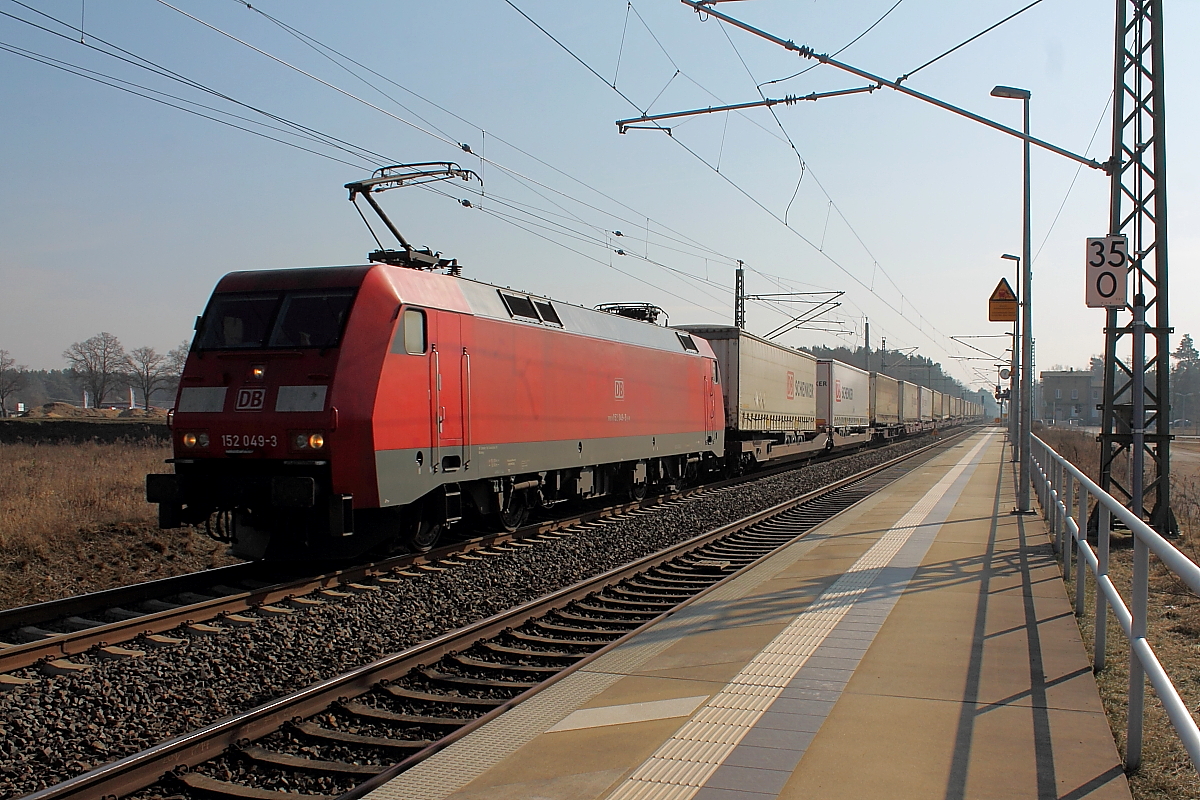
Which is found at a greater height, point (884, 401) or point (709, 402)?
point (884, 401)

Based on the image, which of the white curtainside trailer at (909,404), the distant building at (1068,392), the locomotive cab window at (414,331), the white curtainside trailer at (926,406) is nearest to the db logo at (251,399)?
the locomotive cab window at (414,331)

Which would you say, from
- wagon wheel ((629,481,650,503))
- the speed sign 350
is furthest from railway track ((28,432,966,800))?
wagon wheel ((629,481,650,503))

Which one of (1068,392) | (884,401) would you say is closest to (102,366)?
(884,401)

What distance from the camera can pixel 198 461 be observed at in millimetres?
9836

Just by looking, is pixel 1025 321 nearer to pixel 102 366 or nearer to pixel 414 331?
pixel 414 331

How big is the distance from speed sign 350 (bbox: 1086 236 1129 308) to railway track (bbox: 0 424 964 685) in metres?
7.88

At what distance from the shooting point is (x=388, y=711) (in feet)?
18.6

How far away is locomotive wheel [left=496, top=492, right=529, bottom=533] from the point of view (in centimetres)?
1263

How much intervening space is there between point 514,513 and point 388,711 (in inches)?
295

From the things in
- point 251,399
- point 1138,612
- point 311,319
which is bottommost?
point 1138,612

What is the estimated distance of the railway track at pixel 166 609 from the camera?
6.62m

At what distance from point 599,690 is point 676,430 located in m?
13.3

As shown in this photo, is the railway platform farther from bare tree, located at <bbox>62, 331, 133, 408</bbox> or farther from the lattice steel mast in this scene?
bare tree, located at <bbox>62, 331, 133, 408</bbox>

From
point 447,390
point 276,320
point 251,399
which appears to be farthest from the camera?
point 447,390
